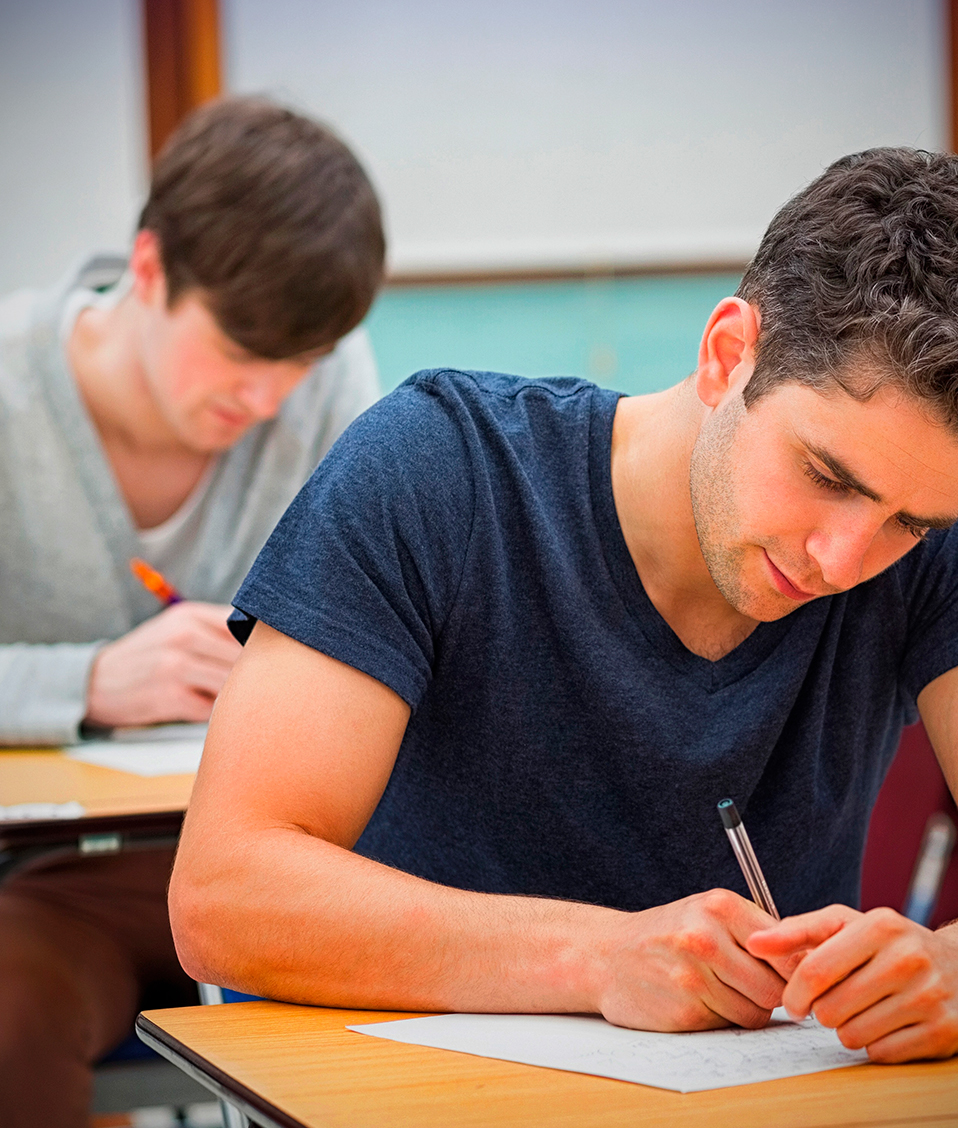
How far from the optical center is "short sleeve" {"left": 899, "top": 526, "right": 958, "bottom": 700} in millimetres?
1168

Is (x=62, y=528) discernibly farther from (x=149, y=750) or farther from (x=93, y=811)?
(x=93, y=811)

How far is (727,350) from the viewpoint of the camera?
3.34 feet

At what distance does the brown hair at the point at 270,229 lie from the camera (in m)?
1.84

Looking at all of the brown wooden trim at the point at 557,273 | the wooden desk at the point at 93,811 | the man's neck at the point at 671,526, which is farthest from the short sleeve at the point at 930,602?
the brown wooden trim at the point at 557,273

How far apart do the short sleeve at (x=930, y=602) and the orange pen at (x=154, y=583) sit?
1.21 meters

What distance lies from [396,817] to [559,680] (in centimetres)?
21

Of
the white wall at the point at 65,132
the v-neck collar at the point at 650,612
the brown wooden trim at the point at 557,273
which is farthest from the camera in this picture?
the brown wooden trim at the point at 557,273

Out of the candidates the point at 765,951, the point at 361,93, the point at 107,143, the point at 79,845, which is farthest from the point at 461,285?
the point at 765,951

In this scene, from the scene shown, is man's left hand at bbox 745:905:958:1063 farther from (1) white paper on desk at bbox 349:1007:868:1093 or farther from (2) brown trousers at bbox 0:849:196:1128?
(2) brown trousers at bbox 0:849:196:1128

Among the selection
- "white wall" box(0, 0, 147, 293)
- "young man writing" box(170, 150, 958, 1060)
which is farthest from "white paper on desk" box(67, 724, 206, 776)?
"white wall" box(0, 0, 147, 293)

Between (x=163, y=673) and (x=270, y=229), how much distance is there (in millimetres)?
663

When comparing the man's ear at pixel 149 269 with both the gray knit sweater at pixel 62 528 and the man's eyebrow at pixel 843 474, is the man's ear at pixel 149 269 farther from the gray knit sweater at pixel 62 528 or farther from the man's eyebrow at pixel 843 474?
the man's eyebrow at pixel 843 474

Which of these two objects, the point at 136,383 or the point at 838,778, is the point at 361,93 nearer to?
the point at 136,383

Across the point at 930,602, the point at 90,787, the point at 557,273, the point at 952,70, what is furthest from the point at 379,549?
the point at 952,70
